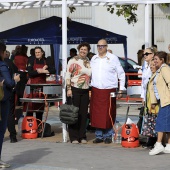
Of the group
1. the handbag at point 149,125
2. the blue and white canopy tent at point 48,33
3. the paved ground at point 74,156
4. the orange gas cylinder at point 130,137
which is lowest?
the paved ground at point 74,156

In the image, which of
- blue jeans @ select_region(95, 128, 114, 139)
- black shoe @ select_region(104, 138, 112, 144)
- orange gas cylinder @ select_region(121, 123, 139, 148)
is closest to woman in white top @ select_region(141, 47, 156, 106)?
orange gas cylinder @ select_region(121, 123, 139, 148)

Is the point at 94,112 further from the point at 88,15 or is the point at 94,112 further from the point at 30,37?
the point at 88,15

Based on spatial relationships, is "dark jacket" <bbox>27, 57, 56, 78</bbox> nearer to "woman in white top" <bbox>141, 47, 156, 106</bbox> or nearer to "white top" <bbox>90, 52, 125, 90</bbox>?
"white top" <bbox>90, 52, 125, 90</bbox>

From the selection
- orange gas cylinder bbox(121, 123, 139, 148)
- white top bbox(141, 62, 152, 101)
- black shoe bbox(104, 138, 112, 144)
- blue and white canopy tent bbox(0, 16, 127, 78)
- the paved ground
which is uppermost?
blue and white canopy tent bbox(0, 16, 127, 78)

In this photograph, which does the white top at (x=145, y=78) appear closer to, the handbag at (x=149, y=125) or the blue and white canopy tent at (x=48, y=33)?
the handbag at (x=149, y=125)

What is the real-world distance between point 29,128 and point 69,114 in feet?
4.51

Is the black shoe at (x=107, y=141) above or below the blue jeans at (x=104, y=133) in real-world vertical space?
below

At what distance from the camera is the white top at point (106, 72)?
1432 centimetres

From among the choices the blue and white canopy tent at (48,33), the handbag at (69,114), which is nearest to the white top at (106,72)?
the handbag at (69,114)

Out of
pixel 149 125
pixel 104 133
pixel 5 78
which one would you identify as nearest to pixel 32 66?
pixel 104 133

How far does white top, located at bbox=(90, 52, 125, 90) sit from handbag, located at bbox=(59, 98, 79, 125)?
656mm

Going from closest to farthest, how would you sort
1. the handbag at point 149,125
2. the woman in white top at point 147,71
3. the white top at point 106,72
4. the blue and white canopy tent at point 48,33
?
the handbag at point 149,125 < the woman in white top at point 147,71 < the white top at point 106,72 < the blue and white canopy tent at point 48,33

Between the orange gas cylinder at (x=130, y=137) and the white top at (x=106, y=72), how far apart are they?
88 centimetres

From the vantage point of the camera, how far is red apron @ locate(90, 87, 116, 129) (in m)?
14.4
